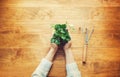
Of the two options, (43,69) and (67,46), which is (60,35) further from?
(43,69)

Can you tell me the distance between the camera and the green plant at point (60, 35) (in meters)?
2.16

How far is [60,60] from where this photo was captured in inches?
87.1

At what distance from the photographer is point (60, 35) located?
7.09ft

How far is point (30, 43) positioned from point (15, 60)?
198 millimetres

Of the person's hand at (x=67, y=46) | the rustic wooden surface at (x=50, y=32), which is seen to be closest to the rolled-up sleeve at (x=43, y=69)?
the rustic wooden surface at (x=50, y=32)

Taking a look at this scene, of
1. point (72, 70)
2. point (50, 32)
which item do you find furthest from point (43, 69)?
point (50, 32)

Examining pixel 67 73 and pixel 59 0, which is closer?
pixel 67 73

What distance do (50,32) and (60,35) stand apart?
0.14 metres

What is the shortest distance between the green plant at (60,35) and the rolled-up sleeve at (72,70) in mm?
216

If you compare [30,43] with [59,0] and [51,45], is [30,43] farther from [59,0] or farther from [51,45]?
[59,0]

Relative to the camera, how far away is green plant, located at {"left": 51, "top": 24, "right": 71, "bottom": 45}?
216cm

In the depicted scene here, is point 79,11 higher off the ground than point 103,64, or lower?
higher

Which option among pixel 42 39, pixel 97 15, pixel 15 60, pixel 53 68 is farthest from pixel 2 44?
pixel 97 15

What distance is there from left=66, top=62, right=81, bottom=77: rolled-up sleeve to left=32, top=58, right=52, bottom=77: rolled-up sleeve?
0.16 metres
